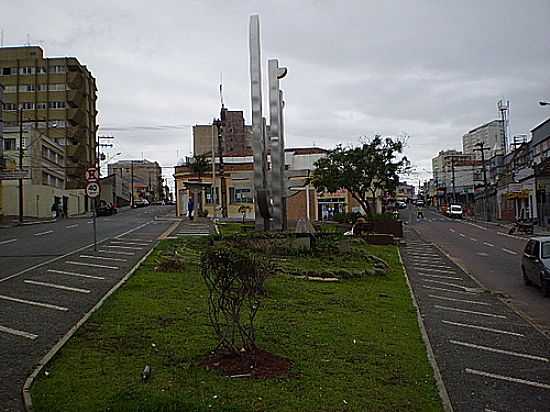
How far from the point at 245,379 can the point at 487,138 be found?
127274 mm

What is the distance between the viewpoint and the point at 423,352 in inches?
360

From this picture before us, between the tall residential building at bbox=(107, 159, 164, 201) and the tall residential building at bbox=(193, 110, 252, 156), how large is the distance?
39547 millimetres

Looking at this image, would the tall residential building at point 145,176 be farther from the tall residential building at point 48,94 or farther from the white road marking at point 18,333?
the white road marking at point 18,333

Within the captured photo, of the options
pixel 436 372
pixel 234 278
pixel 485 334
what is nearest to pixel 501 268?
pixel 485 334

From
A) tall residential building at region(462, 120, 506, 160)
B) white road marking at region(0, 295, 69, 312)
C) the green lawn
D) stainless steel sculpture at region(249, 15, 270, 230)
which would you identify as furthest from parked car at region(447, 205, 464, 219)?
white road marking at region(0, 295, 69, 312)

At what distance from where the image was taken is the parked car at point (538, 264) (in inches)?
683

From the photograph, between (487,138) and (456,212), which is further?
(487,138)

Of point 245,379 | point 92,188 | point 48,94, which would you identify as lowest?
point 245,379

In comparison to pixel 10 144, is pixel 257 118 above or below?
below

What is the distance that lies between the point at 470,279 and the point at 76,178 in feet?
240

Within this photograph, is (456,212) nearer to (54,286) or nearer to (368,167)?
(368,167)

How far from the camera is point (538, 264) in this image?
1795cm

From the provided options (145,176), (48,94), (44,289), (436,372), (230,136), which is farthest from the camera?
(145,176)

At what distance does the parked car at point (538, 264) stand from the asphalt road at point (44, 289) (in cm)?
1042
